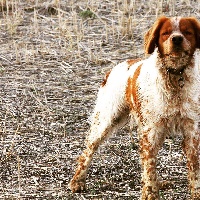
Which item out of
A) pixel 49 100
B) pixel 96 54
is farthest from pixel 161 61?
pixel 96 54

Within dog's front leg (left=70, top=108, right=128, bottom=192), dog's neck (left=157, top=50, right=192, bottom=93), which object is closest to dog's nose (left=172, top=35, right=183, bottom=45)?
A: dog's neck (left=157, top=50, right=192, bottom=93)

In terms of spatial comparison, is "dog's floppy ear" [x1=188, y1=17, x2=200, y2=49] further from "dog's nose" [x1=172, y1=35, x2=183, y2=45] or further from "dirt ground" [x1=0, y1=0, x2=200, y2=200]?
"dirt ground" [x1=0, y1=0, x2=200, y2=200]

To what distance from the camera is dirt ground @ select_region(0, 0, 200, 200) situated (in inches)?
211

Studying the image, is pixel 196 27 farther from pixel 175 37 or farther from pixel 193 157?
pixel 193 157

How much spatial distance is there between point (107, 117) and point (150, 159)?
71cm

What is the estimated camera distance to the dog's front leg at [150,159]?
4.68m

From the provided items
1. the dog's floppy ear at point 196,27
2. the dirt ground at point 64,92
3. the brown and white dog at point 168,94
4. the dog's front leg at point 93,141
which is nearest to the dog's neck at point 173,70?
the brown and white dog at point 168,94

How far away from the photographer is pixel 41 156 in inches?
233

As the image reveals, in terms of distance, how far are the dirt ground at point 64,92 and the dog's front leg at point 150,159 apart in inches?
10.8

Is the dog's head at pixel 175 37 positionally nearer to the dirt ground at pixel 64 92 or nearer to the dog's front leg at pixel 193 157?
the dog's front leg at pixel 193 157

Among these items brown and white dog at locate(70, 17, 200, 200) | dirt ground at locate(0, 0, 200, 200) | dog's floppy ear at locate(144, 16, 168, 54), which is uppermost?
dog's floppy ear at locate(144, 16, 168, 54)

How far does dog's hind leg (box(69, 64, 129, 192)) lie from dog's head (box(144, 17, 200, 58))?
687 millimetres

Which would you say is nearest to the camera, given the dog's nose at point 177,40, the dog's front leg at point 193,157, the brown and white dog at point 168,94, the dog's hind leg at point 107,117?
the dog's nose at point 177,40

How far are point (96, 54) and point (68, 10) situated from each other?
261 cm
